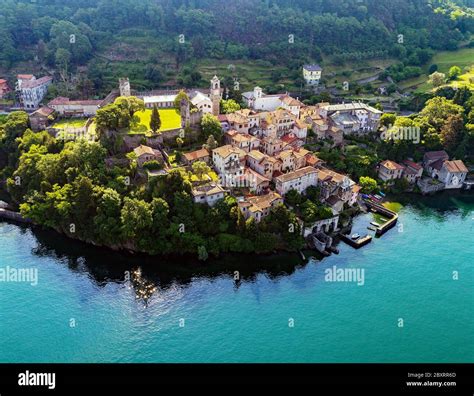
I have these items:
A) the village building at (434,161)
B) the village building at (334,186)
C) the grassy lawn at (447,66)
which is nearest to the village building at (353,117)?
the village building at (434,161)

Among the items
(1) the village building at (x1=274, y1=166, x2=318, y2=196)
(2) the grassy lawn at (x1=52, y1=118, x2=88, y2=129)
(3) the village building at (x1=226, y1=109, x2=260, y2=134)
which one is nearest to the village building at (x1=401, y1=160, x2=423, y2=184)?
(1) the village building at (x1=274, y1=166, x2=318, y2=196)

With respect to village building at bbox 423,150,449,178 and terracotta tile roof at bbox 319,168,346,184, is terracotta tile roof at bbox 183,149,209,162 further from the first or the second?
village building at bbox 423,150,449,178

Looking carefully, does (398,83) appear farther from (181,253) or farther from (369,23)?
(181,253)

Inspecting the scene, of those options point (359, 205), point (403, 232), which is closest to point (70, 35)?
point (359, 205)

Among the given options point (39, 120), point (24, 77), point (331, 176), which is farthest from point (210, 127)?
point (24, 77)

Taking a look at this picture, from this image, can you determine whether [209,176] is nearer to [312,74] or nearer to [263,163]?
[263,163]

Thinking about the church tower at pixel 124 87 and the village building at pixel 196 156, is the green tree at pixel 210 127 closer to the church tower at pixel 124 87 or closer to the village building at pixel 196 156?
the village building at pixel 196 156
